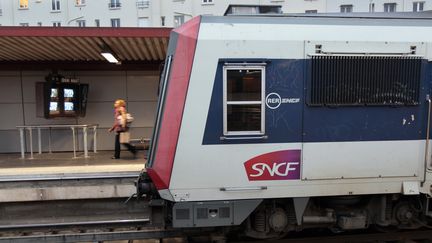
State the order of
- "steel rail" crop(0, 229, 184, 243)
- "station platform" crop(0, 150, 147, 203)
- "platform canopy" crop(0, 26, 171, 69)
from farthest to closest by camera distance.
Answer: "platform canopy" crop(0, 26, 171, 69) < "station platform" crop(0, 150, 147, 203) < "steel rail" crop(0, 229, 184, 243)

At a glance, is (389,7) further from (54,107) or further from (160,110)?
(160,110)

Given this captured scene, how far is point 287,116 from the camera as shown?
14.0ft

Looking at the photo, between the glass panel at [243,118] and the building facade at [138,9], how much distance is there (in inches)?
1148

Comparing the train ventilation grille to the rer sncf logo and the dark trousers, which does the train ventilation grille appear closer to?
the rer sncf logo

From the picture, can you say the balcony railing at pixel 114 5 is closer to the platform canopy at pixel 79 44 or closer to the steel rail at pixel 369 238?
the platform canopy at pixel 79 44

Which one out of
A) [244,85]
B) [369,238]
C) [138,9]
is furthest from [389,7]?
[244,85]

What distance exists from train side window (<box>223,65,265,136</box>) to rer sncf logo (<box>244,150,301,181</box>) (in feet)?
1.08

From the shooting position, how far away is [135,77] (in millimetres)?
10664

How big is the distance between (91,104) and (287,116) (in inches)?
309

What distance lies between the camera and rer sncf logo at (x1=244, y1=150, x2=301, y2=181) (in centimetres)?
423

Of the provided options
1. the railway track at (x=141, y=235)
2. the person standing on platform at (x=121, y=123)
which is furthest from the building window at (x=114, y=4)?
the railway track at (x=141, y=235)

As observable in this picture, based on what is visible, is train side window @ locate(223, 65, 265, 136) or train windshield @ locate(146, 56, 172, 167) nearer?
train side window @ locate(223, 65, 265, 136)

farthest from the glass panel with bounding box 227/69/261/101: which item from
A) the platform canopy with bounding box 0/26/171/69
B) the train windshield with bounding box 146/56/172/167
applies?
the platform canopy with bounding box 0/26/171/69

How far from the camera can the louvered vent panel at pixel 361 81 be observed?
4352mm
